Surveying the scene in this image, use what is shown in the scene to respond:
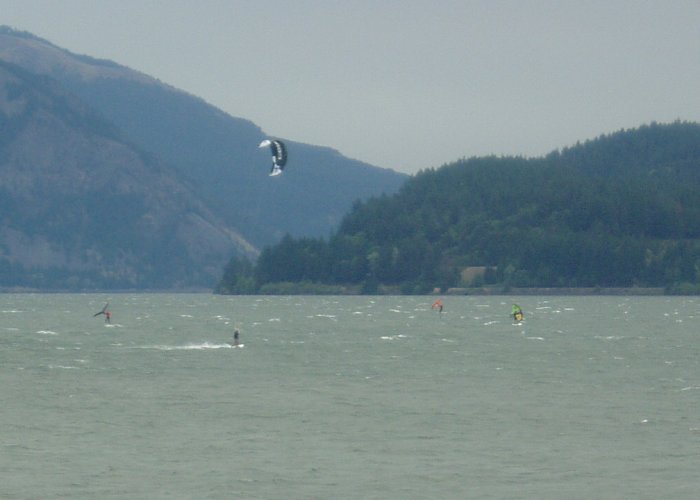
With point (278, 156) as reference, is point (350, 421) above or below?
below

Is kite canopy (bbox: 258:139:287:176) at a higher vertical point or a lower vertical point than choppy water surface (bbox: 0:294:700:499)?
higher

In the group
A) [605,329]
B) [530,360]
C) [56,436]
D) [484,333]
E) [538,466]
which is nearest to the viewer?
[538,466]

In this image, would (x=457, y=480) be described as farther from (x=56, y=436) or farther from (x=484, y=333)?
(x=484, y=333)

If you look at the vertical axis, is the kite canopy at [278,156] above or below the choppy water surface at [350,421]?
above

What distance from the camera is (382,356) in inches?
4414

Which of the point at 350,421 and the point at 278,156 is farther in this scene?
the point at 278,156

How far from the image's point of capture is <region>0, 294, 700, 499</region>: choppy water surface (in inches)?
1967

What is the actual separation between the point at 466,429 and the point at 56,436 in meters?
17.1

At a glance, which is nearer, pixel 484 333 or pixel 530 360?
pixel 530 360

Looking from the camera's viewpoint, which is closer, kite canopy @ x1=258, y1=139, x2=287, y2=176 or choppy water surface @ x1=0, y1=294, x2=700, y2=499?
choppy water surface @ x1=0, y1=294, x2=700, y2=499

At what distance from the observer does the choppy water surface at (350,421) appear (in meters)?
50.0

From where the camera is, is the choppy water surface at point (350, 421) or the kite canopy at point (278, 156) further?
the kite canopy at point (278, 156)

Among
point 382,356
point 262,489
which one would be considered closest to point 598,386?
point 382,356

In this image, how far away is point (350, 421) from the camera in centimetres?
6650
